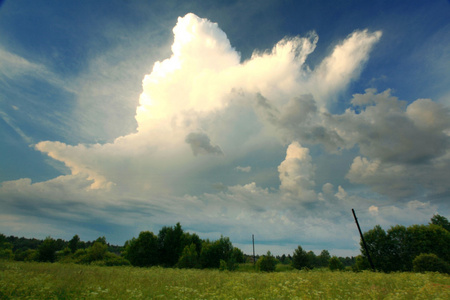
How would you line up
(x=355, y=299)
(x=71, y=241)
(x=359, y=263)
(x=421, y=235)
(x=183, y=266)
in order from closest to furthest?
1. (x=355, y=299)
2. (x=183, y=266)
3. (x=421, y=235)
4. (x=359, y=263)
5. (x=71, y=241)

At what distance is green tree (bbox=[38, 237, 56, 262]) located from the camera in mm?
44312

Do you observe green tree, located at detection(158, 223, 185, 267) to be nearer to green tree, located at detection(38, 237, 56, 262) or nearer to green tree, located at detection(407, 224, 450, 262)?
green tree, located at detection(38, 237, 56, 262)

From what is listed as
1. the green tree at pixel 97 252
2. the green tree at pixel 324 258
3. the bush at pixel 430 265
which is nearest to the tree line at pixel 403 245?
the bush at pixel 430 265

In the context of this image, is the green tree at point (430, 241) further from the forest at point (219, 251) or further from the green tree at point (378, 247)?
the green tree at point (378, 247)

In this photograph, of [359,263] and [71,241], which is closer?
[359,263]

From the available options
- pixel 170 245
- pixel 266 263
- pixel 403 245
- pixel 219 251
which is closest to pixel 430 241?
pixel 403 245

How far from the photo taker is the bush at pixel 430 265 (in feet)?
83.4

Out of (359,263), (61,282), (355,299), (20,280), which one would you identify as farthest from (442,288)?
(359,263)

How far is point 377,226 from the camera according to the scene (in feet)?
162

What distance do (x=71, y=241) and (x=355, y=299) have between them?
10153 cm

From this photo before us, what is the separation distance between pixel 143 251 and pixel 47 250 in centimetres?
2089

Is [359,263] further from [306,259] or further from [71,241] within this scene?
[71,241]

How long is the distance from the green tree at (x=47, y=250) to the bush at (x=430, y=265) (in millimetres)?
66012

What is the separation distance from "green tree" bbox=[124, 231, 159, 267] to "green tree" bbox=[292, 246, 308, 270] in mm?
31051
